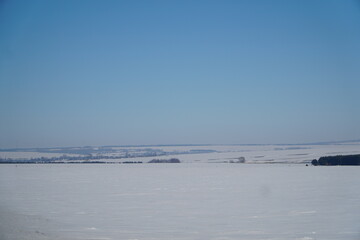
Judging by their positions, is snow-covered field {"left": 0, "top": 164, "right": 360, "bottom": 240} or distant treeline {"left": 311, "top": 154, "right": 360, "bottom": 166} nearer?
snow-covered field {"left": 0, "top": 164, "right": 360, "bottom": 240}

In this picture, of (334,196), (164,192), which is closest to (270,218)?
(334,196)

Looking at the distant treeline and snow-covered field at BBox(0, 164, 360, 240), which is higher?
the distant treeline

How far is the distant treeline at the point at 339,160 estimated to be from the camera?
34.9 meters

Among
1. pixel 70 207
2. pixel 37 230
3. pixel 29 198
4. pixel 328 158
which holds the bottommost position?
pixel 37 230

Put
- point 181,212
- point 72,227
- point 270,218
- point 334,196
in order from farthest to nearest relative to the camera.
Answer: point 334,196 < point 181,212 < point 270,218 < point 72,227

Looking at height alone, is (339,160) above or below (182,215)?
above

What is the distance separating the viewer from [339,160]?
3525cm

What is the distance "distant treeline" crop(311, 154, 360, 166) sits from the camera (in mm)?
34906

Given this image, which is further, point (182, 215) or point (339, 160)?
point (339, 160)

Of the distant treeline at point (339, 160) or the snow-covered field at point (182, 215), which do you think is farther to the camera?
the distant treeline at point (339, 160)

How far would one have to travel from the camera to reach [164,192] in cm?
1345

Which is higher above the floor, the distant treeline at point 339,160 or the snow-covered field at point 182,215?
the distant treeline at point 339,160

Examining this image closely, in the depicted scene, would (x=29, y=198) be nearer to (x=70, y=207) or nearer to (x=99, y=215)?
(x=70, y=207)

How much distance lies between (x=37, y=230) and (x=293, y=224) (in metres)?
4.91
